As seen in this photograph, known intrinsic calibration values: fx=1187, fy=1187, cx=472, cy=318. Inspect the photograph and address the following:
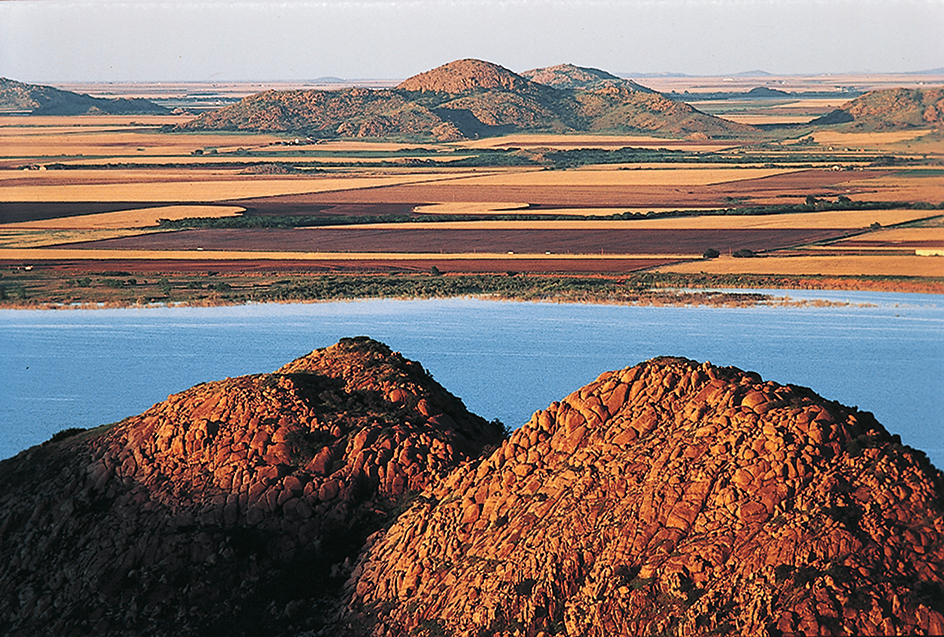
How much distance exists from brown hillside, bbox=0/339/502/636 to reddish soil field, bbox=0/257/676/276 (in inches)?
1560

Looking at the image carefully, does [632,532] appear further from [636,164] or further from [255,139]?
[255,139]

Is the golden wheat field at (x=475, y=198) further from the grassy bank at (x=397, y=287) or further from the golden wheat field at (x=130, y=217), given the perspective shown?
the grassy bank at (x=397, y=287)

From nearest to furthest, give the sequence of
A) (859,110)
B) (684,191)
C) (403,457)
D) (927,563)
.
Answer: (927,563) < (403,457) < (684,191) < (859,110)

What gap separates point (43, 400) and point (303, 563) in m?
18.6

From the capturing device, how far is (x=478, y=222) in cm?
7969

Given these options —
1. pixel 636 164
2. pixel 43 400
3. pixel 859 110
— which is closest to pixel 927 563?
pixel 43 400

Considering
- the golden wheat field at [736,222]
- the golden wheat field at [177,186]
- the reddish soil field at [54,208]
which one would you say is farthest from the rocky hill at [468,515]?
the golden wheat field at [177,186]

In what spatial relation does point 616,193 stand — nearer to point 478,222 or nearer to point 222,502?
point 478,222

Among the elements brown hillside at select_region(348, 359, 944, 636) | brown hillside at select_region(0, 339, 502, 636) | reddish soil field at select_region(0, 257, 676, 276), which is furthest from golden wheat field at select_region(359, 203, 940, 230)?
brown hillside at select_region(348, 359, 944, 636)

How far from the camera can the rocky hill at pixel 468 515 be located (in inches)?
465

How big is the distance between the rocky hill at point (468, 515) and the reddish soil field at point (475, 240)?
4778cm

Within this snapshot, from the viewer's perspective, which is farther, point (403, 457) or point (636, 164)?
point (636, 164)

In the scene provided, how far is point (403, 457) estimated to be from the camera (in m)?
16.4

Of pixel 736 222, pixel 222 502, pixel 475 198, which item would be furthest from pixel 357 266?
pixel 222 502
